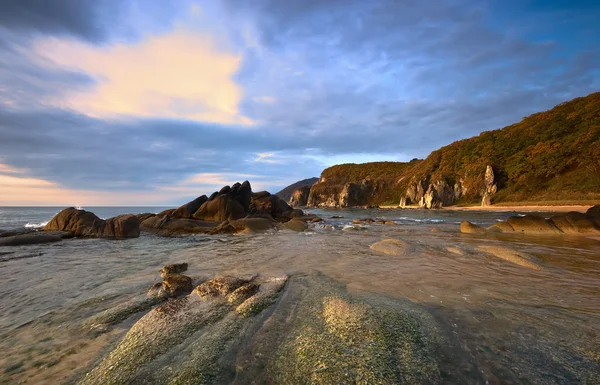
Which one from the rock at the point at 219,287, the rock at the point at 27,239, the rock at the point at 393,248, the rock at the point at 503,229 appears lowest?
the rock at the point at 503,229

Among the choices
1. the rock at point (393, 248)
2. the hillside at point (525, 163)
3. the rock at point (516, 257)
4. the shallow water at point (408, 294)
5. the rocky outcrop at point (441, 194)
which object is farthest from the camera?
the rocky outcrop at point (441, 194)

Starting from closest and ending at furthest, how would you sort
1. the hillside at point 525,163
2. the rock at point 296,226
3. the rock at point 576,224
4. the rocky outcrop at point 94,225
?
the rock at point 576,224 → the rocky outcrop at point 94,225 → the rock at point 296,226 → the hillside at point 525,163

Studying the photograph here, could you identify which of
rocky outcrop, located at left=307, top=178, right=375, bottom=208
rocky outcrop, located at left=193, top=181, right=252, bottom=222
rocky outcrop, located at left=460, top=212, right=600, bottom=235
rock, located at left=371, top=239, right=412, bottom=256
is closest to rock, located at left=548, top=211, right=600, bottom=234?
rocky outcrop, located at left=460, top=212, right=600, bottom=235

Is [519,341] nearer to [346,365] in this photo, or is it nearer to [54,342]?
[346,365]

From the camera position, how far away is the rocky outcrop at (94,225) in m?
18.8

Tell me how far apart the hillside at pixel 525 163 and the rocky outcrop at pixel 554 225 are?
179ft

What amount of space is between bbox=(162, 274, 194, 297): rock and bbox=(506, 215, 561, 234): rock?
22.1 m

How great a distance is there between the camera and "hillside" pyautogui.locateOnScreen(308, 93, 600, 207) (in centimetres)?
6125

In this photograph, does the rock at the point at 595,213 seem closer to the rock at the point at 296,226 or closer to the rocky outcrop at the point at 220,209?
the rock at the point at 296,226

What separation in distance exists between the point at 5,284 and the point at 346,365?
400 inches

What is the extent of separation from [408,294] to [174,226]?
21.3 metres

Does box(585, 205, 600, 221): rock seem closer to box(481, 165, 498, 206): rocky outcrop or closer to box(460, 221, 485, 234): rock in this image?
box(460, 221, 485, 234): rock

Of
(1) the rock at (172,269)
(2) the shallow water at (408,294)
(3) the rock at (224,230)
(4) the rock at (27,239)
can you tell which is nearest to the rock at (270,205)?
(3) the rock at (224,230)

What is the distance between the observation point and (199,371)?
3021mm
